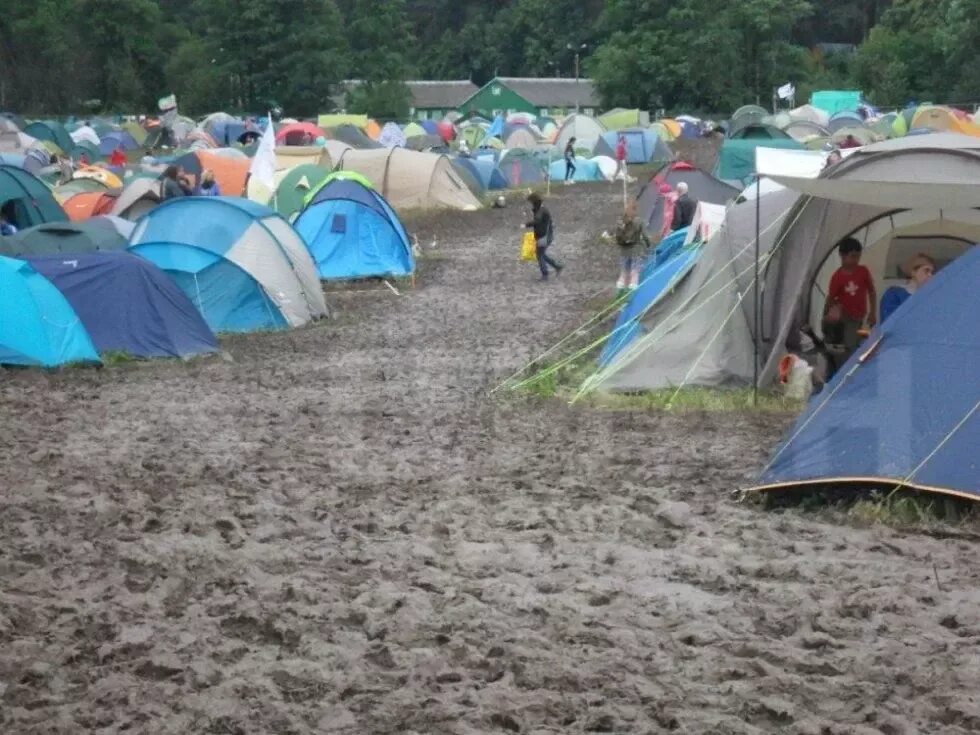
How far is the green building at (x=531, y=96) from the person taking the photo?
92000mm

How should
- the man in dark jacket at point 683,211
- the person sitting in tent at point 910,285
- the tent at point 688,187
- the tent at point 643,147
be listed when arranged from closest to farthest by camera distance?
the person sitting in tent at point 910,285, the man in dark jacket at point 683,211, the tent at point 688,187, the tent at point 643,147

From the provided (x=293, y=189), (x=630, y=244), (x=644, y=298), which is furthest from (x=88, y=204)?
(x=644, y=298)

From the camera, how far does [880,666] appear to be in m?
5.87

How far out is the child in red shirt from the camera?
11.7m

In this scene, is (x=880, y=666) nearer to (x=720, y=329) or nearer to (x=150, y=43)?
(x=720, y=329)

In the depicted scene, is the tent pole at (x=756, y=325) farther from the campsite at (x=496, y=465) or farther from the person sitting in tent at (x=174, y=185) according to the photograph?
the person sitting in tent at (x=174, y=185)

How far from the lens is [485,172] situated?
42.9 m

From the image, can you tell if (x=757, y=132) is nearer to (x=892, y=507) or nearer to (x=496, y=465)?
(x=496, y=465)

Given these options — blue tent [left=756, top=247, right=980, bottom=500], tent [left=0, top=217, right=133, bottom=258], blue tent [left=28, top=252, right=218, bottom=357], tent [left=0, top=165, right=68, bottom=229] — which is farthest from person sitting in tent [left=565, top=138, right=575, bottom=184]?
blue tent [left=756, top=247, right=980, bottom=500]

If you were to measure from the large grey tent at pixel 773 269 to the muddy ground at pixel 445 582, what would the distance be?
1.06 m

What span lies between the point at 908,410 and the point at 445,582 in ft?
10.1

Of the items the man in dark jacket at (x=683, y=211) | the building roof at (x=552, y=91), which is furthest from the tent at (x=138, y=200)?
the building roof at (x=552, y=91)

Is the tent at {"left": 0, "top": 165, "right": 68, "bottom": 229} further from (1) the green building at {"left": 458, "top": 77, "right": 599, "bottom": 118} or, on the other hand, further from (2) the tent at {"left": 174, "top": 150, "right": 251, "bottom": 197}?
(1) the green building at {"left": 458, "top": 77, "right": 599, "bottom": 118}

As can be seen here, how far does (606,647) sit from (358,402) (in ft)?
23.4
